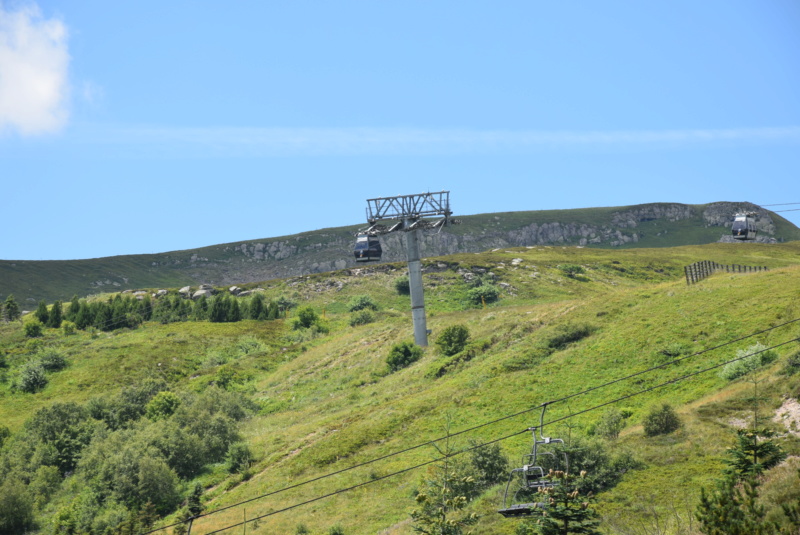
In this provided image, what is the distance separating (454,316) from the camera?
247ft

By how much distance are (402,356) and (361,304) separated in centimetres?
3587

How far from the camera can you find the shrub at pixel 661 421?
30.7 meters

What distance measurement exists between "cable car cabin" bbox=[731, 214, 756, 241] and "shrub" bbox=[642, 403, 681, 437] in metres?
15.4

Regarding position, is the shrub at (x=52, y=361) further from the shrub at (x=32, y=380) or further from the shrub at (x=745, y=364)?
the shrub at (x=745, y=364)

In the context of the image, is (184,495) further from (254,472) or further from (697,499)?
(697,499)

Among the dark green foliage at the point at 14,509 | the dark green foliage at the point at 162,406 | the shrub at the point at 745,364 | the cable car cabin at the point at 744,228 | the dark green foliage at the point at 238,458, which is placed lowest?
the dark green foliage at the point at 14,509

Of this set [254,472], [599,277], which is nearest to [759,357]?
[254,472]

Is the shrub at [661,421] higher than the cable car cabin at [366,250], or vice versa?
the cable car cabin at [366,250]

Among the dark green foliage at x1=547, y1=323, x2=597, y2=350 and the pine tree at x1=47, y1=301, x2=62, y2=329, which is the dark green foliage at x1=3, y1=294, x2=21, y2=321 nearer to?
the pine tree at x1=47, y1=301, x2=62, y2=329

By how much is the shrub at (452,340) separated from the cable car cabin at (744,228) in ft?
74.2

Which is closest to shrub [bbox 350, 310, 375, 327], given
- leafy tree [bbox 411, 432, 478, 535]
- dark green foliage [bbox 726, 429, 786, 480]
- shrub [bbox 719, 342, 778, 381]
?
shrub [bbox 719, 342, 778, 381]

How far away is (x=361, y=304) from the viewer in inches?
3775

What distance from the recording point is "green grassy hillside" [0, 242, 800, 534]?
2895cm

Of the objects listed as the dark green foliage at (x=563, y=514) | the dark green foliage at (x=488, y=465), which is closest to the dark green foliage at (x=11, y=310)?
the dark green foliage at (x=488, y=465)
